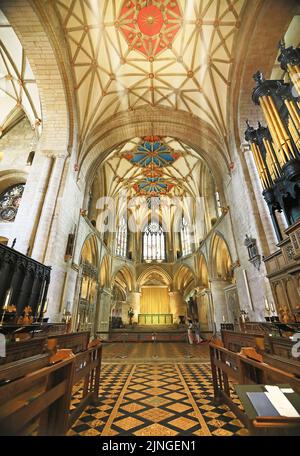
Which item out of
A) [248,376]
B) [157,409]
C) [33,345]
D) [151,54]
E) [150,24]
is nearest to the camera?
[248,376]

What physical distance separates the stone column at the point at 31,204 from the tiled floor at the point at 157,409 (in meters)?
6.19

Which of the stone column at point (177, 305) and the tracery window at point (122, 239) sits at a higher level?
the tracery window at point (122, 239)

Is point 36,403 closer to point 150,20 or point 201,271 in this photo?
Result: point 150,20

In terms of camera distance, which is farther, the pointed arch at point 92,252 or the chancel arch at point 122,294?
the chancel arch at point 122,294

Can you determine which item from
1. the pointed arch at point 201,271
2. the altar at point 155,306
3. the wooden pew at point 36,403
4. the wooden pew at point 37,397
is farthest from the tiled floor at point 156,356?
the altar at point 155,306

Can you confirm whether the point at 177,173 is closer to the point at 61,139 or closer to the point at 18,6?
the point at 61,139

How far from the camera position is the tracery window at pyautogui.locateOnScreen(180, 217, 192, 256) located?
72.5 ft

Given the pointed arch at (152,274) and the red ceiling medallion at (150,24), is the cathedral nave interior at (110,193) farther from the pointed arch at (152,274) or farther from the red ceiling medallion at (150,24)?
the pointed arch at (152,274)

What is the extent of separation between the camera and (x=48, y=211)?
28.7 feet

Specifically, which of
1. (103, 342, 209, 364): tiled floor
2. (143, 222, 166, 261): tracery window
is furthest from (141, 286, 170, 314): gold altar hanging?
(103, 342, 209, 364): tiled floor

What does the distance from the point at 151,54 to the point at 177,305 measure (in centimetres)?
2277

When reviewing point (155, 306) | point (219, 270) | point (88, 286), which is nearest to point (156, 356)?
point (88, 286)

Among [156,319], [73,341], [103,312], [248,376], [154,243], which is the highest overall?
[154,243]

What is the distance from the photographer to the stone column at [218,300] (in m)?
13.4
